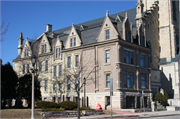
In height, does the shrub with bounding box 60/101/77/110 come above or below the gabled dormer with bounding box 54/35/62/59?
below

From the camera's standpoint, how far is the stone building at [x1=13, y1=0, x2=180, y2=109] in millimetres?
39312

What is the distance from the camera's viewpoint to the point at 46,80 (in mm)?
50375

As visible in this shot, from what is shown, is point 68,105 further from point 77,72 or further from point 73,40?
point 73,40

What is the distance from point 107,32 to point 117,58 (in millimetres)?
5025

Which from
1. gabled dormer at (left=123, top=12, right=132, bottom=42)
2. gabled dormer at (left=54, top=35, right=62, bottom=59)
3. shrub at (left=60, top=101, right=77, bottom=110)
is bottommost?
shrub at (left=60, top=101, right=77, bottom=110)

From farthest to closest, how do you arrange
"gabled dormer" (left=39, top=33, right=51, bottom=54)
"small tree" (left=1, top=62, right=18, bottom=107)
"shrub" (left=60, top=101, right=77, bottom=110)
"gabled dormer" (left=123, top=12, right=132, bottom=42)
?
"gabled dormer" (left=39, top=33, right=51, bottom=54) → "gabled dormer" (left=123, top=12, right=132, bottom=42) → "shrub" (left=60, top=101, right=77, bottom=110) → "small tree" (left=1, top=62, right=18, bottom=107)

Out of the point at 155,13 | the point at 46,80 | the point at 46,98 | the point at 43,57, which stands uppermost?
the point at 155,13

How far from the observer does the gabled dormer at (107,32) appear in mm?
39188

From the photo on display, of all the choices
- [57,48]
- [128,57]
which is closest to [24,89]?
[57,48]

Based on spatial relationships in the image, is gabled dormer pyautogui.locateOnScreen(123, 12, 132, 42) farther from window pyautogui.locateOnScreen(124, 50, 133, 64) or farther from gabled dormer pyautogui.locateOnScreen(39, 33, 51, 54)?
gabled dormer pyautogui.locateOnScreen(39, 33, 51, 54)

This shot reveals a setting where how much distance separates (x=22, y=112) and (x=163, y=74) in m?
35.2

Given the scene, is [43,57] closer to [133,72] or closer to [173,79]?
[133,72]

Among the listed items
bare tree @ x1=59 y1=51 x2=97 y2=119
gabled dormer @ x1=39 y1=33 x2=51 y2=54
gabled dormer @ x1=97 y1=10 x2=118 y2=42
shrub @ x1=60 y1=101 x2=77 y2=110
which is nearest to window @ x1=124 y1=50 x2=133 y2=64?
gabled dormer @ x1=97 y1=10 x2=118 y2=42

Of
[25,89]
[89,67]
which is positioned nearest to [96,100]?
[89,67]
